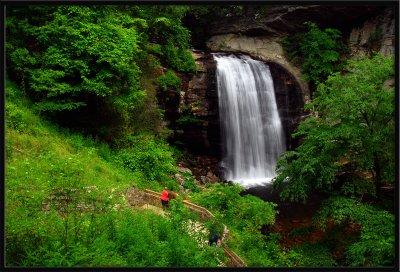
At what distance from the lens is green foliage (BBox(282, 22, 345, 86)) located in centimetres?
2341

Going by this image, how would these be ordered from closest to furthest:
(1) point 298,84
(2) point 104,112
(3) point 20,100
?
(3) point 20,100 < (2) point 104,112 < (1) point 298,84

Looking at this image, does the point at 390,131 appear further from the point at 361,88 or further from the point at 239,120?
the point at 239,120

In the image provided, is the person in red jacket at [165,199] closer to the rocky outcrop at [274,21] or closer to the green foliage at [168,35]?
the green foliage at [168,35]

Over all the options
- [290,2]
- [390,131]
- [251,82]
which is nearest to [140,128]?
[251,82]

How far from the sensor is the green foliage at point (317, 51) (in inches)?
922

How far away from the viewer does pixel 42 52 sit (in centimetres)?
1211

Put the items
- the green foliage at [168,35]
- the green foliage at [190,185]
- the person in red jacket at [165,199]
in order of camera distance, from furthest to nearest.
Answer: the green foliage at [168,35] → the green foliage at [190,185] → the person in red jacket at [165,199]

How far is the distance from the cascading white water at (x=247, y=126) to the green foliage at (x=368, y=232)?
9.24m

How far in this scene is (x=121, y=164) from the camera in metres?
13.0

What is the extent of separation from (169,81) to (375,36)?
44.0 ft

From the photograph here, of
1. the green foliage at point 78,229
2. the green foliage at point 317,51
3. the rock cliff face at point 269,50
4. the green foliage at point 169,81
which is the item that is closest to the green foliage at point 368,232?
the green foliage at point 78,229

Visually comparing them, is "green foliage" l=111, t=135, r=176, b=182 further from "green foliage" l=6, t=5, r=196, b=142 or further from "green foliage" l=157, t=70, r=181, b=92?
"green foliage" l=157, t=70, r=181, b=92

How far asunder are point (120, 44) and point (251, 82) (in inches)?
391

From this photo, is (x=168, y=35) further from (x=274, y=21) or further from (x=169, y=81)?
(x=274, y=21)
